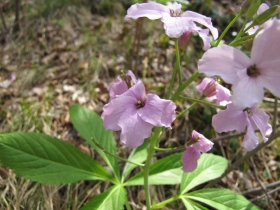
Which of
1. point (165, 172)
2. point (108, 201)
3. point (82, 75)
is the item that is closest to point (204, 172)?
point (165, 172)

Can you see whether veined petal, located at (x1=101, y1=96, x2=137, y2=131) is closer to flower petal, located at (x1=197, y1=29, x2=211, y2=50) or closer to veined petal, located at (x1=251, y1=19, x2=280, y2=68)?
flower petal, located at (x1=197, y1=29, x2=211, y2=50)

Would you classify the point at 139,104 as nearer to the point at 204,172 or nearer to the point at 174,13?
the point at 174,13

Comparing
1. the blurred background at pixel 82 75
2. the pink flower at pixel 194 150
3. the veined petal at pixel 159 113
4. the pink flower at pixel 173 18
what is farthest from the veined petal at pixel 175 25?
the blurred background at pixel 82 75

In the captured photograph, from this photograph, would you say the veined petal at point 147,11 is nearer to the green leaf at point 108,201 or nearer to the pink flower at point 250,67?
the pink flower at point 250,67

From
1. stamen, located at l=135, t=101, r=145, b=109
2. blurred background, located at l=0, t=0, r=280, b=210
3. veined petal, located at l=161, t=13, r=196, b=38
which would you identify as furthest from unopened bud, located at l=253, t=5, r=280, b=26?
blurred background, located at l=0, t=0, r=280, b=210

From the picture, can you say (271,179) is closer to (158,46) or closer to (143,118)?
(143,118)
